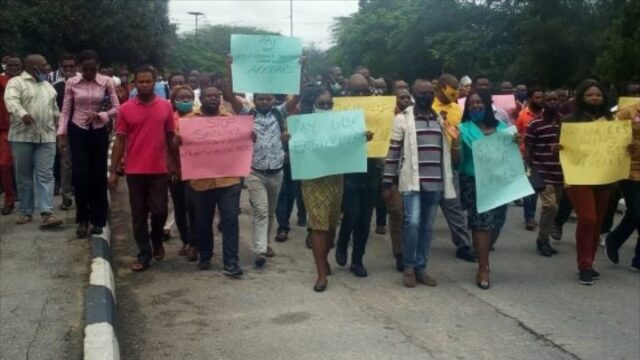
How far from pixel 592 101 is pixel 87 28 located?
26.1 meters

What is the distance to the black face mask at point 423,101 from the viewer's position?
6.72m

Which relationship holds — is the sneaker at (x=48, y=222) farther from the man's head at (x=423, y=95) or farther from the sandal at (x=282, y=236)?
the man's head at (x=423, y=95)

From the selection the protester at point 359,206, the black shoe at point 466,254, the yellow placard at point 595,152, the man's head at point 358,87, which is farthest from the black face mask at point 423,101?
the black shoe at point 466,254

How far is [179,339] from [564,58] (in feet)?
94.1

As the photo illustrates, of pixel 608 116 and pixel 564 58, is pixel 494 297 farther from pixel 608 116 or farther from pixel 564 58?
pixel 564 58

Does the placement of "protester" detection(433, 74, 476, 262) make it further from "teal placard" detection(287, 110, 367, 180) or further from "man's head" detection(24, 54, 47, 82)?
"man's head" detection(24, 54, 47, 82)

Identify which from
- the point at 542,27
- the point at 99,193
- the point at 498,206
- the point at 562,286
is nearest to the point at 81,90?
the point at 99,193

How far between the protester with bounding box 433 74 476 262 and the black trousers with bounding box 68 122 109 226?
137 inches

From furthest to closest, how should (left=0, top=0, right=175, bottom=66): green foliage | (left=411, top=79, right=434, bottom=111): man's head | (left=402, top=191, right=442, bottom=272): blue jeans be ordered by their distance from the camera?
(left=0, top=0, right=175, bottom=66): green foliage
(left=402, top=191, right=442, bottom=272): blue jeans
(left=411, top=79, right=434, bottom=111): man's head

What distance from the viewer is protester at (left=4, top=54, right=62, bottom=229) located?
841cm

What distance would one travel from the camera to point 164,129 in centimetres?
707

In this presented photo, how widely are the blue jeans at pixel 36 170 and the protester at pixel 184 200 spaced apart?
160 cm

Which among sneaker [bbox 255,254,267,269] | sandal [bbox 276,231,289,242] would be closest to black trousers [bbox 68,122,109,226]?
sneaker [bbox 255,254,267,269]

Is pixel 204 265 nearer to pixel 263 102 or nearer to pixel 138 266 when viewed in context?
pixel 138 266
